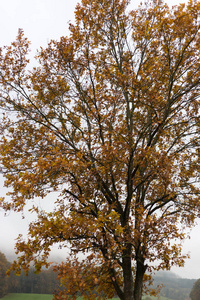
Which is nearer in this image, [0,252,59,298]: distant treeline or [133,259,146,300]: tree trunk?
[133,259,146,300]: tree trunk

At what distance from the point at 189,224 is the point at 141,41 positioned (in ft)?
32.6

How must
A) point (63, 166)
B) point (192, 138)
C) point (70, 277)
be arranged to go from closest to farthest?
point (70, 277) < point (63, 166) < point (192, 138)

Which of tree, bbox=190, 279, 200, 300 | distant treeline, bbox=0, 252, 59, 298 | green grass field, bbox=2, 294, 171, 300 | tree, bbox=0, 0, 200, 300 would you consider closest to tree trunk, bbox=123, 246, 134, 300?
tree, bbox=0, 0, 200, 300

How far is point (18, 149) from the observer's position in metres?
11.4

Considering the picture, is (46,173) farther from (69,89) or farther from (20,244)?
(69,89)

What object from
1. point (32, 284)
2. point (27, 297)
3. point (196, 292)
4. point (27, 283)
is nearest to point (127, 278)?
point (32, 284)

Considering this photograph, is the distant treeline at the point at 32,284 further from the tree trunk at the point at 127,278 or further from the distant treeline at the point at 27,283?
the tree trunk at the point at 127,278

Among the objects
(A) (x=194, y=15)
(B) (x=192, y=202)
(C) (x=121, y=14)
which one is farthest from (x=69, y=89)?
(B) (x=192, y=202)

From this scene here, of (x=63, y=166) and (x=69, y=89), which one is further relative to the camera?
(x=69, y=89)

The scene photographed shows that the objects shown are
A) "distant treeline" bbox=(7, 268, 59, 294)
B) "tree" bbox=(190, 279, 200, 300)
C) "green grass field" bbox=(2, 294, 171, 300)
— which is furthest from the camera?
"tree" bbox=(190, 279, 200, 300)

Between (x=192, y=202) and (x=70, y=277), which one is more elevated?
(x=192, y=202)

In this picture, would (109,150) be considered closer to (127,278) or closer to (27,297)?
(127,278)

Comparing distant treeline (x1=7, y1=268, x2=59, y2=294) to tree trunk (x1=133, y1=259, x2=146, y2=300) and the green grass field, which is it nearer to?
the green grass field

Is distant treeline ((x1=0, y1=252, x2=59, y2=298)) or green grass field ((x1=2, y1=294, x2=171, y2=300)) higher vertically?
distant treeline ((x1=0, y1=252, x2=59, y2=298))
